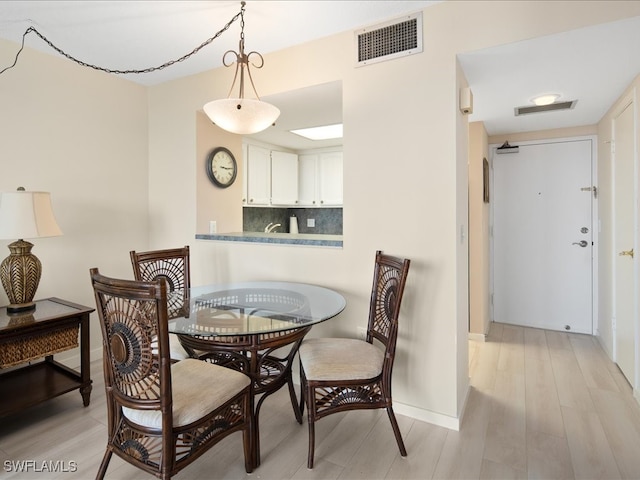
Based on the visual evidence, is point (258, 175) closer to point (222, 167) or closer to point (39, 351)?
point (222, 167)

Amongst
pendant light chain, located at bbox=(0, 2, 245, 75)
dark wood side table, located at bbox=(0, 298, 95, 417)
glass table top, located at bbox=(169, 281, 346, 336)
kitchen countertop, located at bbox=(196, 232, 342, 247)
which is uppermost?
pendant light chain, located at bbox=(0, 2, 245, 75)

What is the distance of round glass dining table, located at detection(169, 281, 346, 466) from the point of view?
166cm

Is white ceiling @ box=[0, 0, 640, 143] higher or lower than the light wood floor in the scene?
higher

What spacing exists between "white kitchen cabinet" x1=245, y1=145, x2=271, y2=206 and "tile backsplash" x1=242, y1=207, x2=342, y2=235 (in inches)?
12.0

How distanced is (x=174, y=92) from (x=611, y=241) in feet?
12.9

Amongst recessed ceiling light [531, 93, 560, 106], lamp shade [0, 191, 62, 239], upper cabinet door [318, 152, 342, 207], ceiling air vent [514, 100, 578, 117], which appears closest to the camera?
lamp shade [0, 191, 62, 239]

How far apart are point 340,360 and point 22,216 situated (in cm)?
203

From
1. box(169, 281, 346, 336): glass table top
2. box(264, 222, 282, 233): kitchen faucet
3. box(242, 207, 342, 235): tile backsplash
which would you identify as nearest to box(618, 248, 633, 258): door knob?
box(169, 281, 346, 336): glass table top

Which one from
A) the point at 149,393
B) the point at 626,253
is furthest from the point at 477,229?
the point at 149,393

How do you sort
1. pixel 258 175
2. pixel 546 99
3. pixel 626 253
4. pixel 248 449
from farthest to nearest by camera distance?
1. pixel 258 175
2. pixel 546 99
3. pixel 626 253
4. pixel 248 449

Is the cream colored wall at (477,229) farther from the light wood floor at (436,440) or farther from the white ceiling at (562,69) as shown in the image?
the light wood floor at (436,440)

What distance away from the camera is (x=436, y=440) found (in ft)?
6.37

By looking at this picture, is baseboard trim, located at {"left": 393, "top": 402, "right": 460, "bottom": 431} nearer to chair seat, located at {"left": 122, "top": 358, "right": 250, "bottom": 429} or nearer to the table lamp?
chair seat, located at {"left": 122, "top": 358, "right": 250, "bottom": 429}

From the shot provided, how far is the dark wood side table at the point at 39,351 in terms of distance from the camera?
2.02 metres
